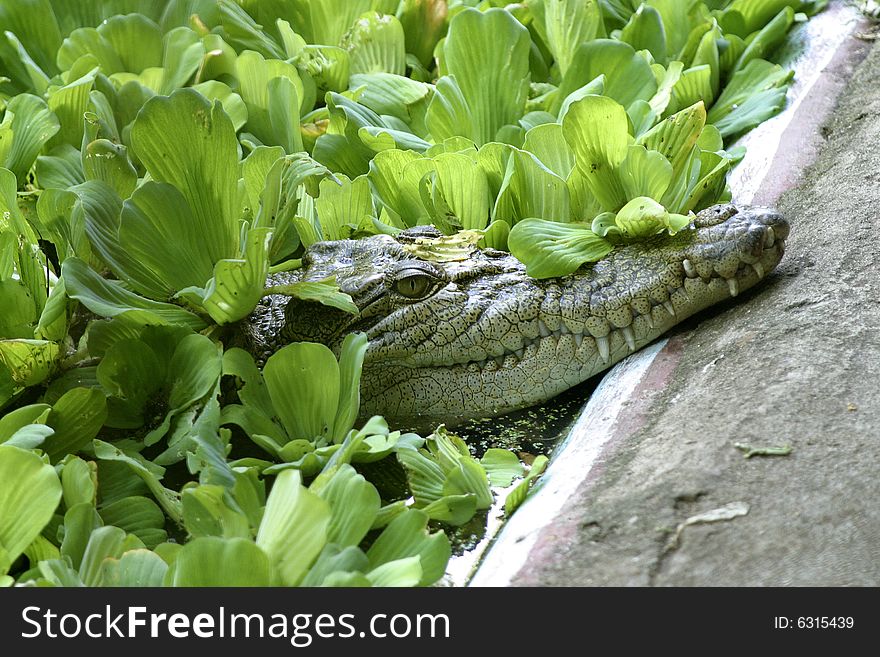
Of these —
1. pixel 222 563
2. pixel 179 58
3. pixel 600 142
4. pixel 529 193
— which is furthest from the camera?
pixel 179 58

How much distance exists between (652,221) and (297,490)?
104 cm

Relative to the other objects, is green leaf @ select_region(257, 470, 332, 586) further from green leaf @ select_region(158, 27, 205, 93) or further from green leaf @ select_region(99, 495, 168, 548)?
green leaf @ select_region(158, 27, 205, 93)

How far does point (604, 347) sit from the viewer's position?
A: 2.08 meters

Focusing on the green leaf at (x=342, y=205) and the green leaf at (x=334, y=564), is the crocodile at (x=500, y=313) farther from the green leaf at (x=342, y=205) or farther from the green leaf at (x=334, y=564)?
the green leaf at (x=334, y=564)

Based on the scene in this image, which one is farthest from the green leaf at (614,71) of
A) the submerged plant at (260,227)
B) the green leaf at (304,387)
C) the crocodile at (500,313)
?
the green leaf at (304,387)

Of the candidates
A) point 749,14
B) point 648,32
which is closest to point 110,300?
point 648,32

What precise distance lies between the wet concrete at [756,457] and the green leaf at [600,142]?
35 centimetres

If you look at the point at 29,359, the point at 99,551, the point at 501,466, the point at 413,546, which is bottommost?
the point at 501,466

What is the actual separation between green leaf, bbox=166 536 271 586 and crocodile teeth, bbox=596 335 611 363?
3.28ft

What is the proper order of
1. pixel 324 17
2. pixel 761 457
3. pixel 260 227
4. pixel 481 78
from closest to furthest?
pixel 761 457 < pixel 260 227 < pixel 481 78 < pixel 324 17

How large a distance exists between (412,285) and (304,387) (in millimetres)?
342

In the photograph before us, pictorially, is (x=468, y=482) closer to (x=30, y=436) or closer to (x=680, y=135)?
(x=30, y=436)
